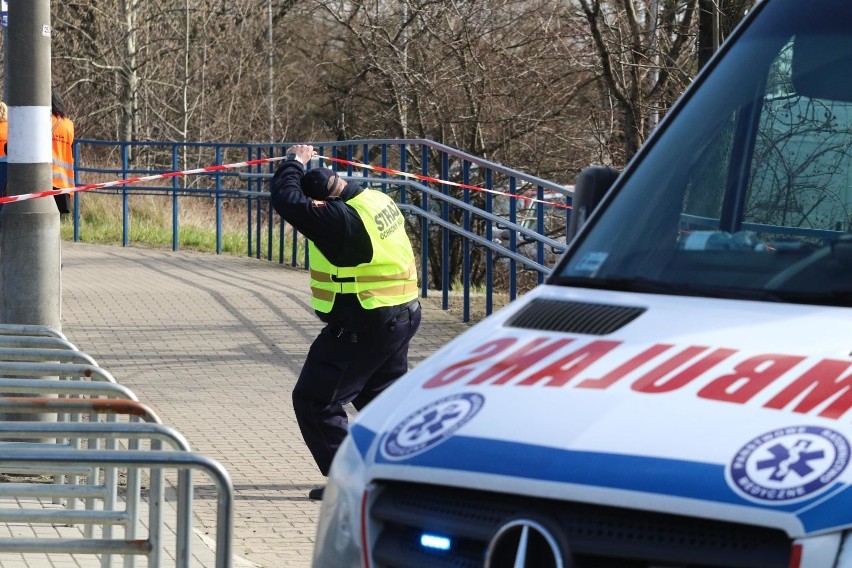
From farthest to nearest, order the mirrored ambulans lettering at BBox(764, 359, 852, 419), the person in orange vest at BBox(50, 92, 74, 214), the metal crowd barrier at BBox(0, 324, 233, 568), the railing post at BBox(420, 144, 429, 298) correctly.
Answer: the railing post at BBox(420, 144, 429, 298) → the person in orange vest at BBox(50, 92, 74, 214) → the metal crowd barrier at BBox(0, 324, 233, 568) → the mirrored ambulans lettering at BBox(764, 359, 852, 419)

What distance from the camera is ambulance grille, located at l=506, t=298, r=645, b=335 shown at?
3115mm

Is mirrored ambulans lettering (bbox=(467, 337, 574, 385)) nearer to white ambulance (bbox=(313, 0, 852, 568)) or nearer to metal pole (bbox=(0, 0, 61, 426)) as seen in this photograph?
white ambulance (bbox=(313, 0, 852, 568))

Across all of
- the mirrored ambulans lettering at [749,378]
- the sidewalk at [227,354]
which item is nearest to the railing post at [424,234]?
the sidewalk at [227,354]

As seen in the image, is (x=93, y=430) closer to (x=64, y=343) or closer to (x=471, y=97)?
(x=64, y=343)

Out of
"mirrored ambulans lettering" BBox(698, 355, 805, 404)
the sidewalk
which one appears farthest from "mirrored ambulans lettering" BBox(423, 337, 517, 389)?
the sidewalk

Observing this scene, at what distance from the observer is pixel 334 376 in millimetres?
7027

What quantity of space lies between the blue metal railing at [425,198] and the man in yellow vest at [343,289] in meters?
3.34

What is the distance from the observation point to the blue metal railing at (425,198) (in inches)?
494

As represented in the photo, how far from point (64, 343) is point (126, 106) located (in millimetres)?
24417

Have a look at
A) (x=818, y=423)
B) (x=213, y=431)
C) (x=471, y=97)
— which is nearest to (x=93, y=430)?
(x=818, y=423)

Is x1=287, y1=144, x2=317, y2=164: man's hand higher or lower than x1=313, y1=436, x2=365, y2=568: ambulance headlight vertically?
higher

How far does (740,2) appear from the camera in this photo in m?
15.6

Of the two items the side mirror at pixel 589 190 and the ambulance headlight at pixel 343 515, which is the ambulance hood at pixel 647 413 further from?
the side mirror at pixel 589 190

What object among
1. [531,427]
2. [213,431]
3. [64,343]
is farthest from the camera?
[213,431]
